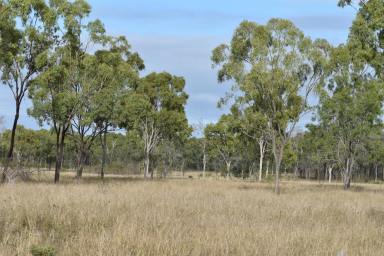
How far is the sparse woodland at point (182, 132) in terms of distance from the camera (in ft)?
26.6

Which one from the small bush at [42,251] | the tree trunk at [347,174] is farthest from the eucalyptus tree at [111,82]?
the small bush at [42,251]

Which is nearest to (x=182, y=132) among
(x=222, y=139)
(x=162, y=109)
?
(x=162, y=109)

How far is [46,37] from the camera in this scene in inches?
1060

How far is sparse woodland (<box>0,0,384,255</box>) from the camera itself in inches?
319

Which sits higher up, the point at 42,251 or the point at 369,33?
the point at 369,33

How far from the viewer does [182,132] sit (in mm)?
49688

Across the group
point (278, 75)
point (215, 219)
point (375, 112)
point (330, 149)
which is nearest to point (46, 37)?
point (278, 75)

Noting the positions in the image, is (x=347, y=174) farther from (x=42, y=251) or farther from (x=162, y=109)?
(x=42, y=251)

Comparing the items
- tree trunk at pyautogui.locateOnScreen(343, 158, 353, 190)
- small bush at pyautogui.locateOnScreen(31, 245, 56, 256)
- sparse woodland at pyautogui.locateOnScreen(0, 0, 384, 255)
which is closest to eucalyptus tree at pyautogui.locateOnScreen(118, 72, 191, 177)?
sparse woodland at pyautogui.locateOnScreen(0, 0, 384, 255)

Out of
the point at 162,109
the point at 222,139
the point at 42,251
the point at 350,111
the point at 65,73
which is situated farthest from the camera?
the point at 222,139

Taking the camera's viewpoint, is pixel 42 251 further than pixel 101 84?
No

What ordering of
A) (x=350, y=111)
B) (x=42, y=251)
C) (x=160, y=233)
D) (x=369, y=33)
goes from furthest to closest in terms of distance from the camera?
(x=350, y=111) → (x=369, y=33) → (x=160, y=233) → (x=42, y=251)

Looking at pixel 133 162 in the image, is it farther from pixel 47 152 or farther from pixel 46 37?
pixel 46 37

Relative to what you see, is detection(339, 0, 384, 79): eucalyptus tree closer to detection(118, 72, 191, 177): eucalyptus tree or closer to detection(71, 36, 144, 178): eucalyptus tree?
detection(71, 36, 144, 178): eucalyptus tree
